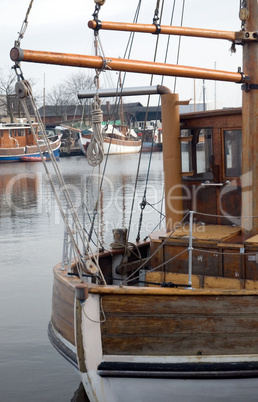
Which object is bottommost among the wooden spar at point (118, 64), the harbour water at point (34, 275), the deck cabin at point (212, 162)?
the harbour water at point (34, 275)

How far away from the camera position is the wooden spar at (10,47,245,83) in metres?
7.91

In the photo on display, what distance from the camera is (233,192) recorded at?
35.5 feet

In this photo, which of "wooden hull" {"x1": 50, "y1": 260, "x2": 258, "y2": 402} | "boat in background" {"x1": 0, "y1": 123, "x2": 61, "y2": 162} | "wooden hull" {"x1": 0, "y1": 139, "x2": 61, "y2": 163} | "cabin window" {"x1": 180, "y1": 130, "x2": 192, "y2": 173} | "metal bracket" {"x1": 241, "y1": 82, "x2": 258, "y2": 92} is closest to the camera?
"wooden hull" {"x1": 50, "y1": 260, "x2": 258, "y2": 402}

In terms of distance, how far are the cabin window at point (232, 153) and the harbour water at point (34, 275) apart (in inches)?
95.3

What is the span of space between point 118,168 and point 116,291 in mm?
49992

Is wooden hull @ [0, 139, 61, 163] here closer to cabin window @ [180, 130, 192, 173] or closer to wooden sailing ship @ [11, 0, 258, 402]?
cabin window @ [180, 130, 192, 173]

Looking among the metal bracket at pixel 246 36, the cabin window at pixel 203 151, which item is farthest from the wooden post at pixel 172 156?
the metal bracket at pixel 246 36

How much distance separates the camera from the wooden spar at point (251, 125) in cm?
981

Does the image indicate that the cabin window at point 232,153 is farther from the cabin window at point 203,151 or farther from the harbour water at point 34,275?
the harbour water at point 34,275

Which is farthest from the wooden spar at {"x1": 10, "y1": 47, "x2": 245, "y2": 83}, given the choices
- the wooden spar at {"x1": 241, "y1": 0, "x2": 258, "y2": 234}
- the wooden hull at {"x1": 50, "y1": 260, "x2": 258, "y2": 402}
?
the wooden hull at {"x1": 50, "y1": 260, "x2": 258, "y2": 402}

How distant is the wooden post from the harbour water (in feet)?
5.29

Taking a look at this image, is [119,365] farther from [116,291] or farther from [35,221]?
[35,221]

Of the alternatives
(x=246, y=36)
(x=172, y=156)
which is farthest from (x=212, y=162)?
(x=246, y=36)

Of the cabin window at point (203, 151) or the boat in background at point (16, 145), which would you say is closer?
the cabin window at point (203, 151)
